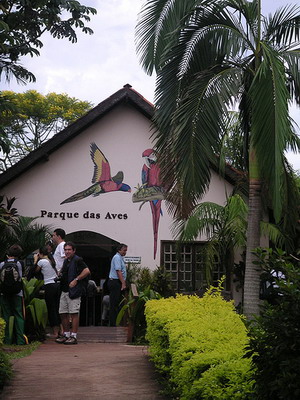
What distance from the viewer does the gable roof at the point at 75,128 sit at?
55.2 ft

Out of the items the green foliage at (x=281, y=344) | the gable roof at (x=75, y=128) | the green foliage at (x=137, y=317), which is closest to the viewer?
the green foliage at (x=281, y=344)

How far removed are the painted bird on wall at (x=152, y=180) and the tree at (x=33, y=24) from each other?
13.5 feet

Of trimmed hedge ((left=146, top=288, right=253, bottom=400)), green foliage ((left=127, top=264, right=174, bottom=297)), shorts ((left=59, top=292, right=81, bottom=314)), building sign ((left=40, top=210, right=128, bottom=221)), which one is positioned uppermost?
building sign ((left=40, top=210, right=128, bottom=221))

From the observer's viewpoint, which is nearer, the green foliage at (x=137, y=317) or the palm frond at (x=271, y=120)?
the palm frond at (x=271, y=120)

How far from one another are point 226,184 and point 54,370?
9.64 m

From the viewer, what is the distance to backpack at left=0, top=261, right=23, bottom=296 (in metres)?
11.6

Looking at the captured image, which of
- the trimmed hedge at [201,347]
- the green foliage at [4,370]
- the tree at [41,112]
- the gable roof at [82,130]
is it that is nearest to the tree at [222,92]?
the trimmed hedge at [201,347]

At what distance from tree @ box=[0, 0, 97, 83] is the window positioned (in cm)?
600

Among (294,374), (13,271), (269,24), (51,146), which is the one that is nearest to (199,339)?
(294,374)

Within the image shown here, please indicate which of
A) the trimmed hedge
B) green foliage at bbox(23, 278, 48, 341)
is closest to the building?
green foliage at bbox(23, 278, 48, 341)

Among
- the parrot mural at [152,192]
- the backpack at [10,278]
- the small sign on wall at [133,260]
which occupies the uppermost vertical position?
the parrot mural at [152,192]

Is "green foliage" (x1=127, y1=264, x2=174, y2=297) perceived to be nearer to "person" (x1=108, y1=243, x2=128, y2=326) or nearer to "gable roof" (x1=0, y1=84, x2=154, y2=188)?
"person" (x1=108, y1=243, x2=128, y2=326)

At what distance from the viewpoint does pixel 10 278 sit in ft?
37.9

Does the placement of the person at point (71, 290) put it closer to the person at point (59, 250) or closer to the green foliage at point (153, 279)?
the person at point (59, 250)
